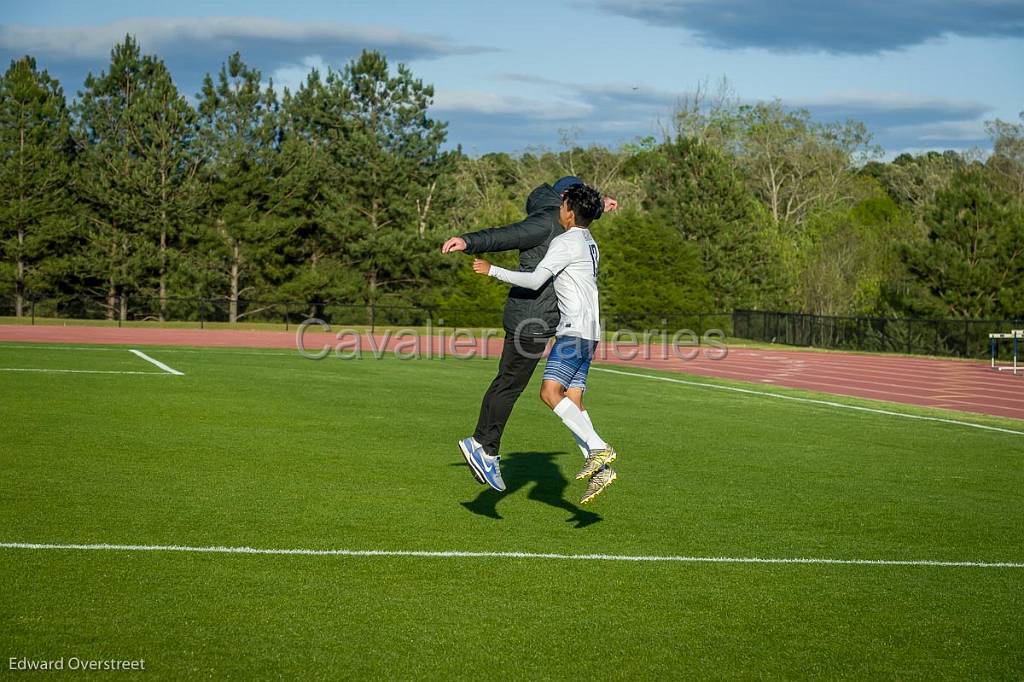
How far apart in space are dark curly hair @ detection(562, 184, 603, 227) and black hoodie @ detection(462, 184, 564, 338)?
0.34 metres

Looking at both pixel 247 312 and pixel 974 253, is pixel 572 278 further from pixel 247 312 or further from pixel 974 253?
pixel 247 312

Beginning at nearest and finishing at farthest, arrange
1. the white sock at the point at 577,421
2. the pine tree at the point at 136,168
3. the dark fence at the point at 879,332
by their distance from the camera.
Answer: the white sock at the point at 577,421, the dark fence at the point at 879,332, the pine tree at the point at 136,168

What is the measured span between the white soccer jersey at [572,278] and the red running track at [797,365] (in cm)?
1344

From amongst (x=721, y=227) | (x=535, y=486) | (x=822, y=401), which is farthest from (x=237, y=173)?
(x=535, y=486)

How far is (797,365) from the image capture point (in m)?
32.0

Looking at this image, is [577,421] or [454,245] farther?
[577,421]

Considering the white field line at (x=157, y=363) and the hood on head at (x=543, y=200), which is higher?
the hood on head at (x=543, y=200)

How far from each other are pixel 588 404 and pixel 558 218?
937 centimetres

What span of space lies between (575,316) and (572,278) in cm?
27

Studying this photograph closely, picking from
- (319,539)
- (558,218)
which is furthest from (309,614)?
(558,218)

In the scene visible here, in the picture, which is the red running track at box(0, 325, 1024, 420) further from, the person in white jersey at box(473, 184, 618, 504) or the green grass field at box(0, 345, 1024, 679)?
the person in white jersey at box(473, 184, 618, 504)

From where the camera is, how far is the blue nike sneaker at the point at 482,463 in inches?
313

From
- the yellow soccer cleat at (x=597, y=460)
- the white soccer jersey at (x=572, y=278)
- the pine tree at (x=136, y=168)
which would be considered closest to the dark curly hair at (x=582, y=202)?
the white soccer jersey at (x=572, y=278)

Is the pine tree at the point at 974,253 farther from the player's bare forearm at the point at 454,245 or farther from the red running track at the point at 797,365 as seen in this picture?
the player's bare forearm at the point at 454,245
